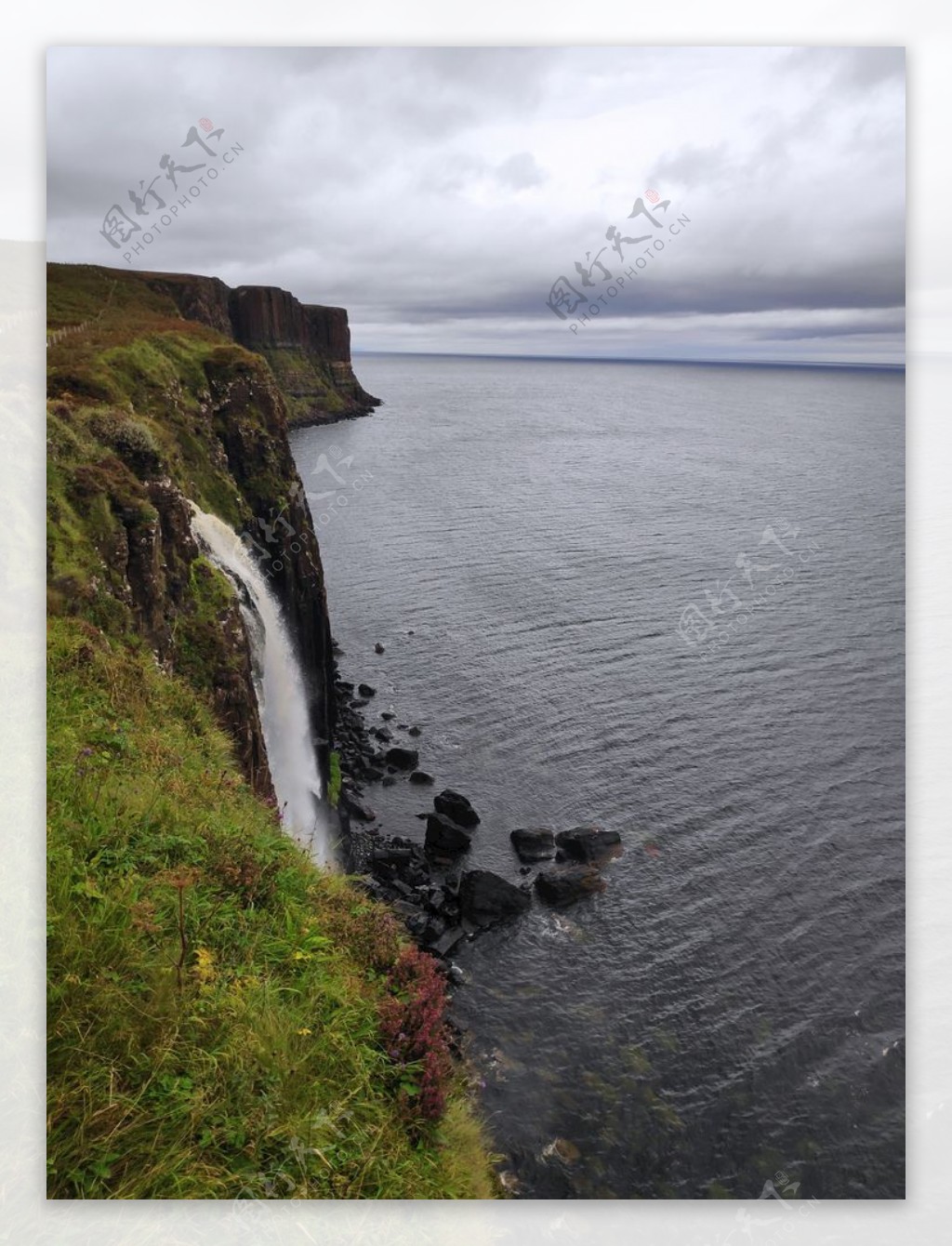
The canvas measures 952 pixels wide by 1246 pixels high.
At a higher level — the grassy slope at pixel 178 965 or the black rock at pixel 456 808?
the grassy slope at pixel 178 965

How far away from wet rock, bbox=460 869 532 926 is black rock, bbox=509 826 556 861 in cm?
60

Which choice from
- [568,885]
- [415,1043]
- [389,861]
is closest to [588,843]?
[568,885]

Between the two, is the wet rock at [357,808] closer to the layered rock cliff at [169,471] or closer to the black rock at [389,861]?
the black rock at [389,861]

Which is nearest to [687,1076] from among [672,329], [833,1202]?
[833,1202]

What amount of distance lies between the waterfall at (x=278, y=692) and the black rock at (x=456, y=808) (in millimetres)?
2626

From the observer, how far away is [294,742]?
10.5 metres

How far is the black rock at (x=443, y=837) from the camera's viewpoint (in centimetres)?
1251

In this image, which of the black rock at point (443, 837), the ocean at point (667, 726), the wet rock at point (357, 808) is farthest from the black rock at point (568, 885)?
the wet rock at point (357, 808)

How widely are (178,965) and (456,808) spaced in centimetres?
838

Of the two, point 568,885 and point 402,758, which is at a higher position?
point 402,758

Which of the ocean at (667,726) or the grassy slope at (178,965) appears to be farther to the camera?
the ocean at (667,726)

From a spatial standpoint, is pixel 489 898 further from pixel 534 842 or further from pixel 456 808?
pixel 456 808

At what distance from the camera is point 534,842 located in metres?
12.5

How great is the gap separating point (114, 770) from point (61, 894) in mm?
814
